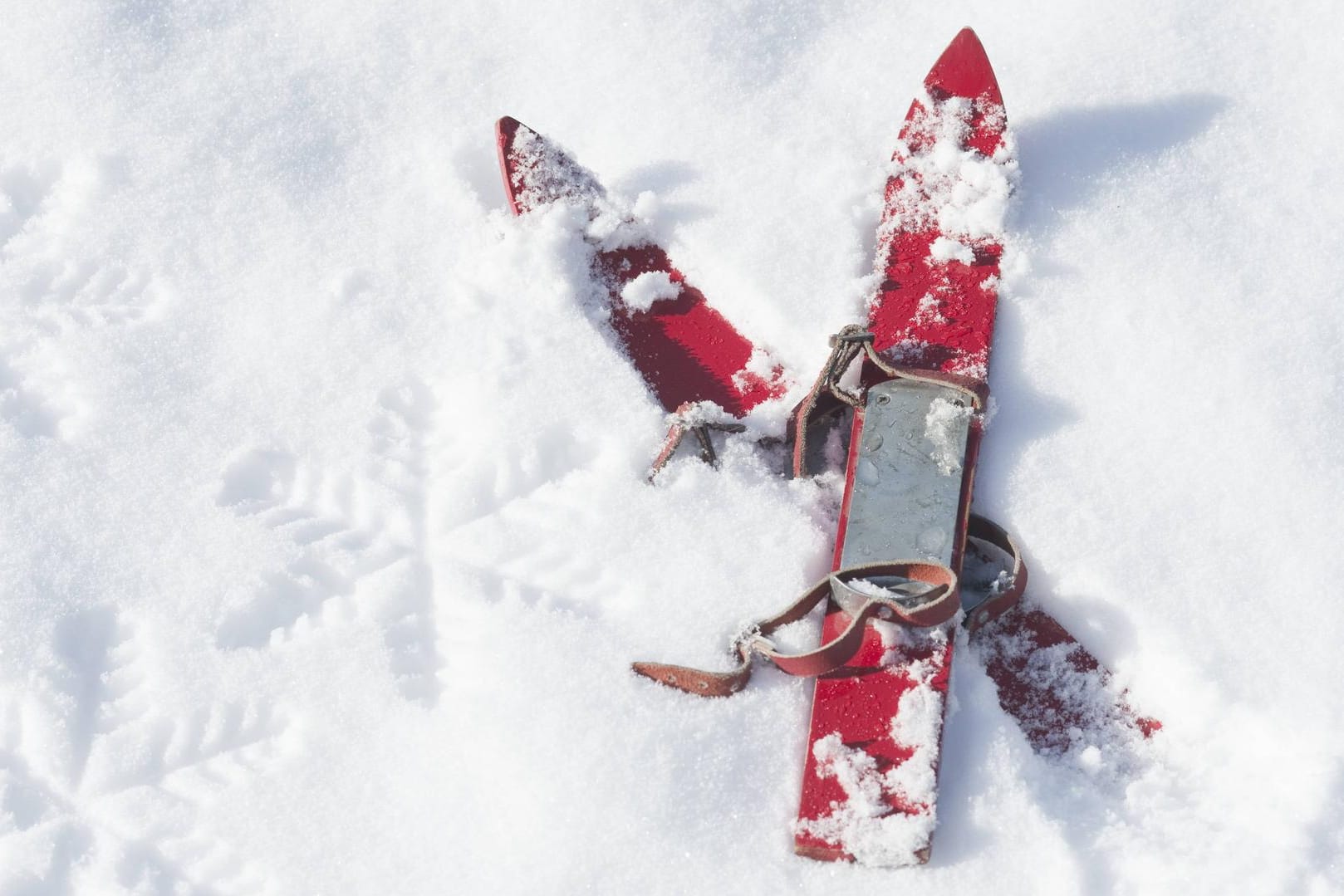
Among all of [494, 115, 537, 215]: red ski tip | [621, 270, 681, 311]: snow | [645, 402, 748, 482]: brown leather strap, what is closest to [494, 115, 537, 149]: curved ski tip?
[494, 115, 537, 215]: red ski tip

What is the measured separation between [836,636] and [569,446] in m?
0.58

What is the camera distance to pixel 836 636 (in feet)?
6.14

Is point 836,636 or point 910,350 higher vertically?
point 910,350

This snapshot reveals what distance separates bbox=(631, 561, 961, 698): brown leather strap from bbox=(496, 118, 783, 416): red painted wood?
394 millimetres

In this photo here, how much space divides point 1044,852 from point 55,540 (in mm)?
1754

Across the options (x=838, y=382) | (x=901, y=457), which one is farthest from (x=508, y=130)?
(x=901, y=457)

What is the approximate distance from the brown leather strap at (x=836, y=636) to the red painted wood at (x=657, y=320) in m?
0.39

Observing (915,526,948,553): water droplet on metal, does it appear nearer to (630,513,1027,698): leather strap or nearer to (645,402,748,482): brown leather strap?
(630,513,1027,698): leather strap

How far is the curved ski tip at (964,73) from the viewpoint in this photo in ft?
7.25

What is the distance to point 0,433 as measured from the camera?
2076 millimetres

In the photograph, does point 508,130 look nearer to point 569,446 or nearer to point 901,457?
point 569,446

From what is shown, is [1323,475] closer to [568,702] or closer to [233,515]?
[568,702]

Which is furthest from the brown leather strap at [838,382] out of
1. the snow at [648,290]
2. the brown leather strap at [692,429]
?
the snow at [648,290]

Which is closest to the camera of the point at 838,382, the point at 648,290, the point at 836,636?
the point at 836,636
